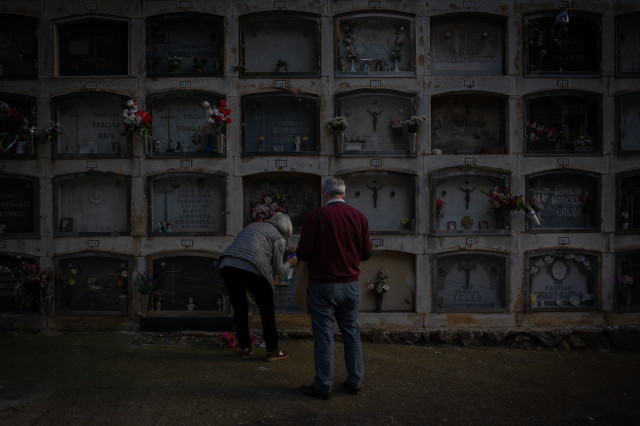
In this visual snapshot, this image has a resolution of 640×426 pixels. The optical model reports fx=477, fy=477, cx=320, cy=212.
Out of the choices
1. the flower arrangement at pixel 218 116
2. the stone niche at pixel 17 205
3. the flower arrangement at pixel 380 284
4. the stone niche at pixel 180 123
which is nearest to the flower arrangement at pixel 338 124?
the flower arrangement at pixel 218 116

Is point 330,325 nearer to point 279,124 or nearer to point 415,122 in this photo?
point 415,122

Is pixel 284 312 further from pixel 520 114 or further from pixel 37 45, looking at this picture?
pixel 37 45

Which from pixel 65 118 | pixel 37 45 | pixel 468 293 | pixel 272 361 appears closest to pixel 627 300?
pixel 468 293

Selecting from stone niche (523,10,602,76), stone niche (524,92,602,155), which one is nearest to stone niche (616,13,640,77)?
stone niche (523,10,602,76)

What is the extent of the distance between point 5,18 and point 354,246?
4.95m

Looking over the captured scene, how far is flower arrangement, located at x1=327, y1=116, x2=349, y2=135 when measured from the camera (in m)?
5.15

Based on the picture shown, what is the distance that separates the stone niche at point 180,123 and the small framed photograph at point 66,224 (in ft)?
4.26

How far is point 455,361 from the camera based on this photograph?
15.1 feet

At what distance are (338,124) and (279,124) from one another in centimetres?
79

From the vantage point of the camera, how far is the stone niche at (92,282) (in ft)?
17.3

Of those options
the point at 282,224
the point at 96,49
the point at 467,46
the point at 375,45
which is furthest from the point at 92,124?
the point at 467,46

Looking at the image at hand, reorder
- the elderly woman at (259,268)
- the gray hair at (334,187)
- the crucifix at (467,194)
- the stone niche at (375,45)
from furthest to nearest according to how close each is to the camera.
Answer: the crucifix at (467,194)
the stone niche at (375,45)
the elderly woman at (259,268)
the gray hair at (334,187)

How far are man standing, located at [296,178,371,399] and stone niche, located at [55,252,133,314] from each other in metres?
2.74

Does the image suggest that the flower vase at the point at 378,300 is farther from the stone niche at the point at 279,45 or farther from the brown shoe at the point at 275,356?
the stone niche at the point at 279,45
